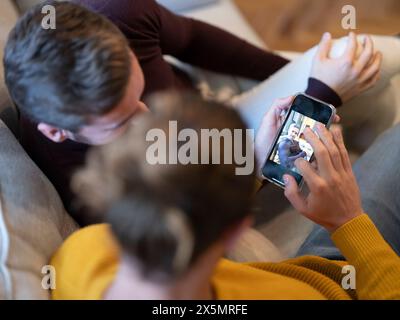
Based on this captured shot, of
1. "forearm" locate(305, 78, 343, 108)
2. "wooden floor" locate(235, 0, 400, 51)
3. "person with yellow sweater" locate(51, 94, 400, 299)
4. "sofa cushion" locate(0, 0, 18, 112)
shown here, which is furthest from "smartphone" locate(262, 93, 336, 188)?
"wooden floor" locate(235, 0, 400, 51)

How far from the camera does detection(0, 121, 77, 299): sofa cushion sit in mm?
637

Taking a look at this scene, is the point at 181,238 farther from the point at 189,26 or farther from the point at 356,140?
the point at 356,140

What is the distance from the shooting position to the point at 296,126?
0.85 meters

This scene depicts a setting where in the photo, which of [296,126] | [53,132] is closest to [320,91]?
[296,126]

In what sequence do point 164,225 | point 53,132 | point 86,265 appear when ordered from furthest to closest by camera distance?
point 53,132, point 86,265, point 164,225

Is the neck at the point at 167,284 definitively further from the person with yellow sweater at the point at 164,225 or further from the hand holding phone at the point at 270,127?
the hand holding phone at the point at 270,127

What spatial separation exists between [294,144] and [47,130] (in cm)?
40

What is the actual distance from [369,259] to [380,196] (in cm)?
22

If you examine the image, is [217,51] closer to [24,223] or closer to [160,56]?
[160,56]

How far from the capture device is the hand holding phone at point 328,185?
75cm

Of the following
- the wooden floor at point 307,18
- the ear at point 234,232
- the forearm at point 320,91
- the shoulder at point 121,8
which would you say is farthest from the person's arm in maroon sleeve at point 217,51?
the ear at point 234,232

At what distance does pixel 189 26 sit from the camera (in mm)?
1084

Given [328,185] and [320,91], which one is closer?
[328,185]
